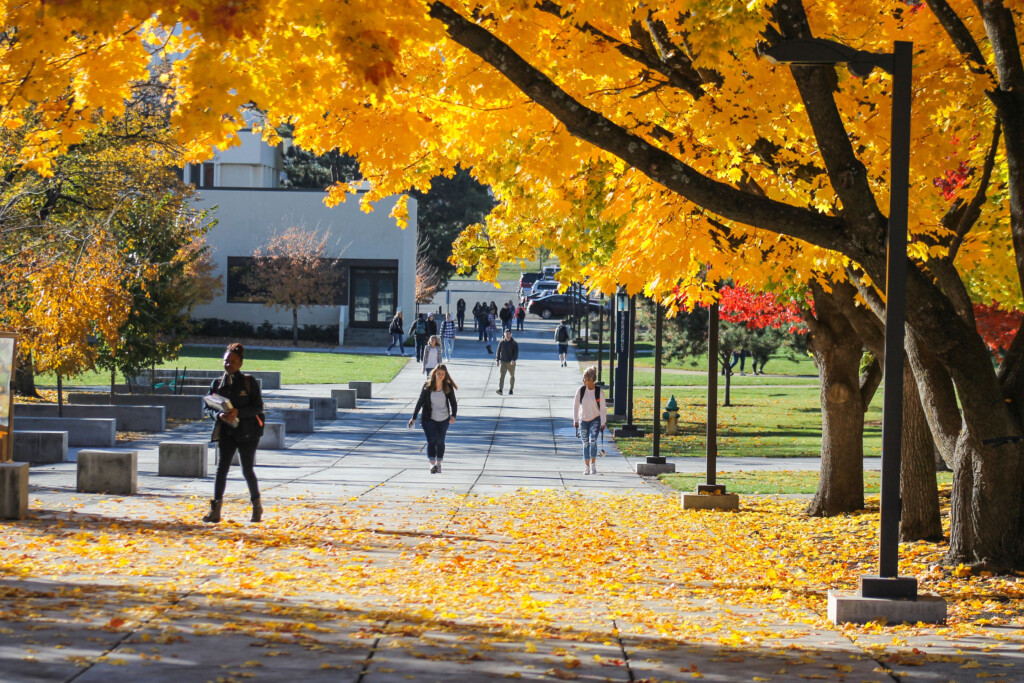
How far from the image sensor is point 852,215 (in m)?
7.81

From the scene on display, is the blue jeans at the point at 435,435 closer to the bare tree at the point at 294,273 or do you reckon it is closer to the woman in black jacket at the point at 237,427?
the woman in black jacket at the point at 237,427

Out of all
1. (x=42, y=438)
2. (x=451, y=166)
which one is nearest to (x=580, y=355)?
(x=42, y=438)

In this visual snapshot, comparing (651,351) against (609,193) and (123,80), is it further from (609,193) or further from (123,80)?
(123,80)

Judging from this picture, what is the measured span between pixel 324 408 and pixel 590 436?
9.75 metres

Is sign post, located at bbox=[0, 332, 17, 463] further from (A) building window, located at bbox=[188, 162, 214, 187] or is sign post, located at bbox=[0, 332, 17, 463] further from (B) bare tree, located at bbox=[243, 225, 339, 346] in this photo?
(A) building window, located at bbox=[188, 162, 214, 187]

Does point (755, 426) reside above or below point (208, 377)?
below

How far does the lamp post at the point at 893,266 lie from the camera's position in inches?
289

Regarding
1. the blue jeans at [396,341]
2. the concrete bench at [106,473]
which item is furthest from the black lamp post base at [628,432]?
the blue jeans at [396,341]

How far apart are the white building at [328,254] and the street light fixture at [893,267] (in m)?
44.0

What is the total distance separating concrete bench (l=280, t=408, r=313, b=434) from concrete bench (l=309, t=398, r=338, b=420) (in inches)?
101

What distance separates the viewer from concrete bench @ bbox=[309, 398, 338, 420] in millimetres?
25281

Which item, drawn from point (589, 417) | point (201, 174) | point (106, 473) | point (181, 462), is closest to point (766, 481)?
point (589, 417)

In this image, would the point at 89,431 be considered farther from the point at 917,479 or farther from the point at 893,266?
the point at 893,266

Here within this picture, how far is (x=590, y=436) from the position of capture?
17.4 meters
